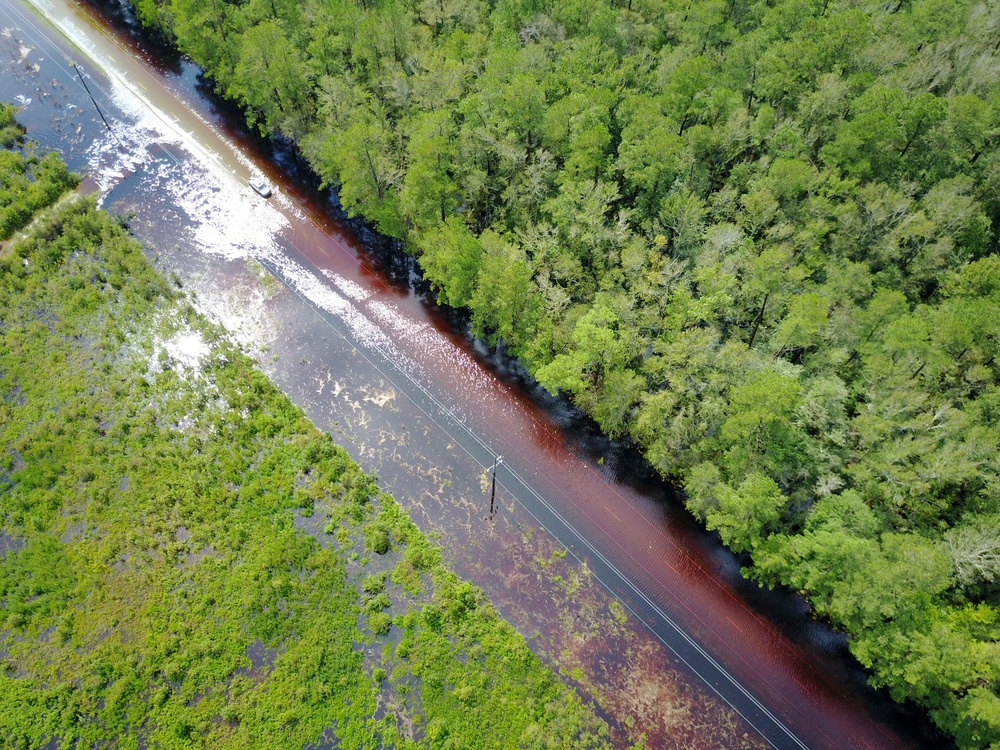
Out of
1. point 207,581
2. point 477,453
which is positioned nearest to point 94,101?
point 207,581

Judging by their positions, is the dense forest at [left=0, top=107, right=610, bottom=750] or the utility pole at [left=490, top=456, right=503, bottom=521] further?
the utility pole at [left=490, top=456, right=503, bottom=521]

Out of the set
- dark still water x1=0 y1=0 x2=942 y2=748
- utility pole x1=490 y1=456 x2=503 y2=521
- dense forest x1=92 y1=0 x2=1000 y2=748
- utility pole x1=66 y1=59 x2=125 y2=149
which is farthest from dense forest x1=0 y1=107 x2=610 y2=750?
utility pole x1=66 y1=59 x2=125 y2=149

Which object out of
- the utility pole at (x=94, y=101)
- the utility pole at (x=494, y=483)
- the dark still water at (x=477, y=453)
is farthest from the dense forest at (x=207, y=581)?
the utility pole at (x=94, y=101)

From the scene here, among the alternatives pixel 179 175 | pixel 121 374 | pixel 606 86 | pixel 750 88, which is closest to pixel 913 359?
pixel 750 88

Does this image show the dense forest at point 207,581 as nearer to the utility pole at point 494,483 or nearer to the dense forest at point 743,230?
the utility pole at point 494,483

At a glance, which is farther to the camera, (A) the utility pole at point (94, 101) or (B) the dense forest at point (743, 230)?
(A) the utility pole at point (94, 101)

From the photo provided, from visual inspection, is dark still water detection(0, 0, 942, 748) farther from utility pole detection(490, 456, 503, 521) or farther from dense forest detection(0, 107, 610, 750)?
dense forest detection(0, 107, 610, 750)
